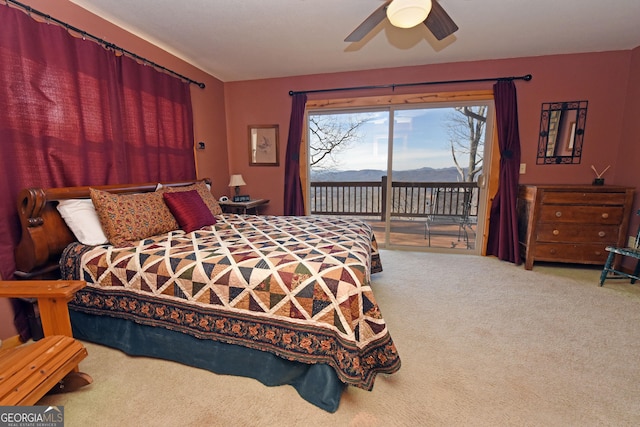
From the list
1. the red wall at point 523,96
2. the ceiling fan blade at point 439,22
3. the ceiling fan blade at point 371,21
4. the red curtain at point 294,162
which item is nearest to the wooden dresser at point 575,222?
the red wall at point 523,96

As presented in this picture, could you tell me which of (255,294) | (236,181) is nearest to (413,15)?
(255,294)

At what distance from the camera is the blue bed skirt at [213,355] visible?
4.62 feet

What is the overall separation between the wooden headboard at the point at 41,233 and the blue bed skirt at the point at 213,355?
1.19ft

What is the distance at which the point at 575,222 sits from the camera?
3.04 metres

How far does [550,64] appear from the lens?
3.33m

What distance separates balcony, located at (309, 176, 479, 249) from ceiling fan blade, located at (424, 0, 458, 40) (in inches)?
84.7

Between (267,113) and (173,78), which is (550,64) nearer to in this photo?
(267,113)

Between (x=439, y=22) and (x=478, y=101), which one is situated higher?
(x=439, y=22)

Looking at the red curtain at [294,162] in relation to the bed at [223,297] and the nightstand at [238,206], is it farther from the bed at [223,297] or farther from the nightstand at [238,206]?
the bed at [223,297]

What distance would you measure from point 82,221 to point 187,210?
712 mm

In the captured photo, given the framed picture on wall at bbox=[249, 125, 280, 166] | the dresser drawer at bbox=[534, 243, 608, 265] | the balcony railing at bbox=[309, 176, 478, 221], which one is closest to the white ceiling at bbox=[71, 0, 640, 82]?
the framed picture on wall at bbox=[249, 125, 280, 166]

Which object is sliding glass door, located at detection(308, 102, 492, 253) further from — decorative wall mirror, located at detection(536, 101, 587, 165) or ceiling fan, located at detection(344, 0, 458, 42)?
ceiling fan, located at detection(344, 0, 458, 42)

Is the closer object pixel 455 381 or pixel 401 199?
pixel 455 381

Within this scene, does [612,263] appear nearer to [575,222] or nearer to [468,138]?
[575,222]
